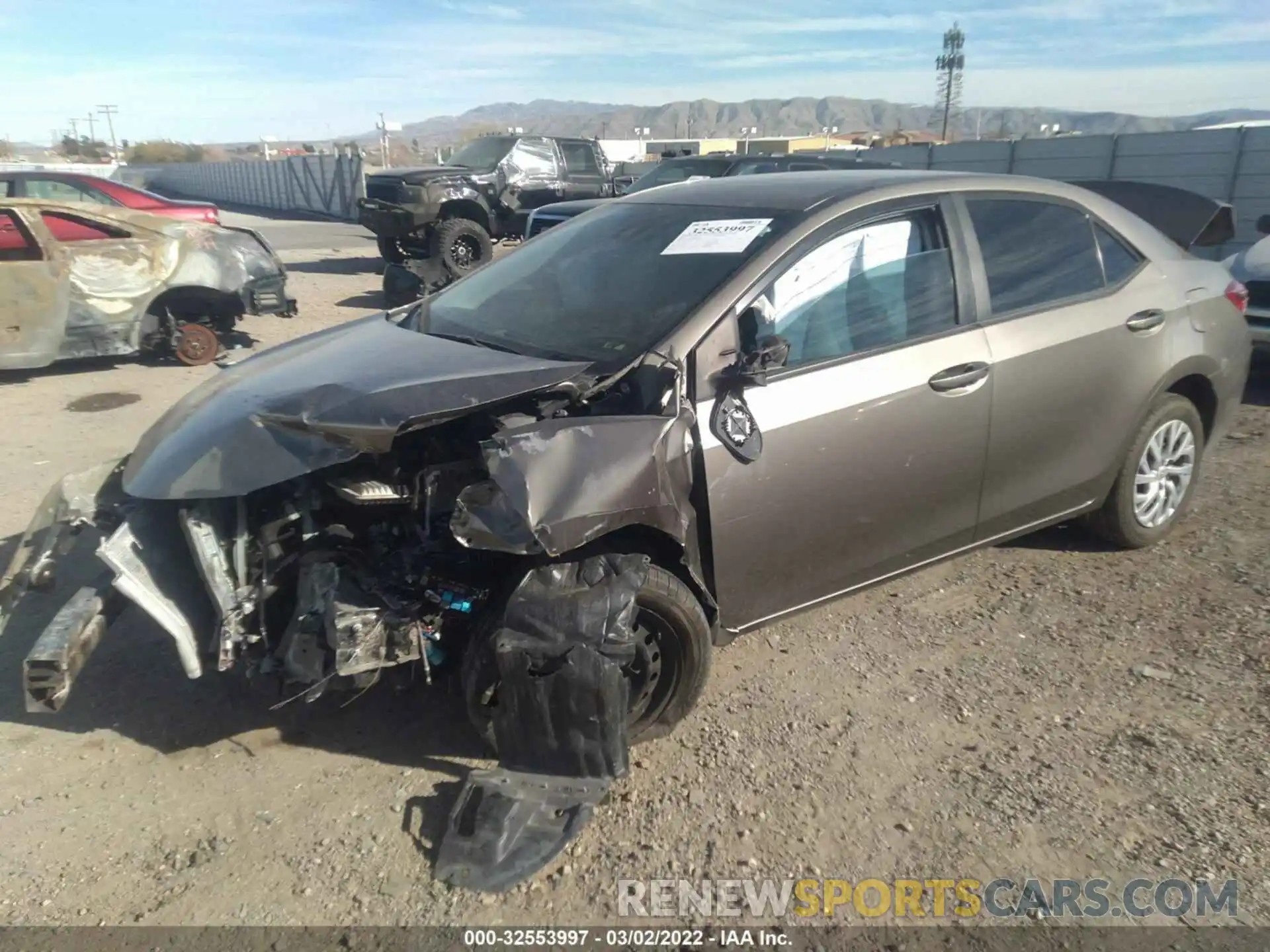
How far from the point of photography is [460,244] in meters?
13.4

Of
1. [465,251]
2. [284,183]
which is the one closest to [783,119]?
[284,183]

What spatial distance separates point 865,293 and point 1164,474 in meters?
1.97

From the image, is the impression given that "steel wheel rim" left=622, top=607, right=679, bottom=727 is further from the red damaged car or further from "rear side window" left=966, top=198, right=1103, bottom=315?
the red damaged car

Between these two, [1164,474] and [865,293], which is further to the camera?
[1164,474]

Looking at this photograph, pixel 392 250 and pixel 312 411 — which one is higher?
pixel 312 411

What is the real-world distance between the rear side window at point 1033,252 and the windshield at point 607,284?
0.93 m

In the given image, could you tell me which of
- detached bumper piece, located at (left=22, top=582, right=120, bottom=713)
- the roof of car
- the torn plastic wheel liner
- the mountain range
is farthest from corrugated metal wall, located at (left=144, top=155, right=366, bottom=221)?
the mountain range

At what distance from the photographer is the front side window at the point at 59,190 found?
11688 millimetres

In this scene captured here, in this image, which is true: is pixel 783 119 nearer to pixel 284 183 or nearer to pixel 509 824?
pixel 284 183

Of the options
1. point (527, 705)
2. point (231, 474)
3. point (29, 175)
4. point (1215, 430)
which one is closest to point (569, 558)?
point (527, 705)

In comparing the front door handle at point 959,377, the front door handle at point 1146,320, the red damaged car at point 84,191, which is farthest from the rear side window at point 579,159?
the front door handle at point 959,377

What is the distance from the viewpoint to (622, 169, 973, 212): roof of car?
3369mm

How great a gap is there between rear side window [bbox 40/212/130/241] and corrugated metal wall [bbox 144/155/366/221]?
13.6 meters

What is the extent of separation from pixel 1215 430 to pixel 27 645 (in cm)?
530
